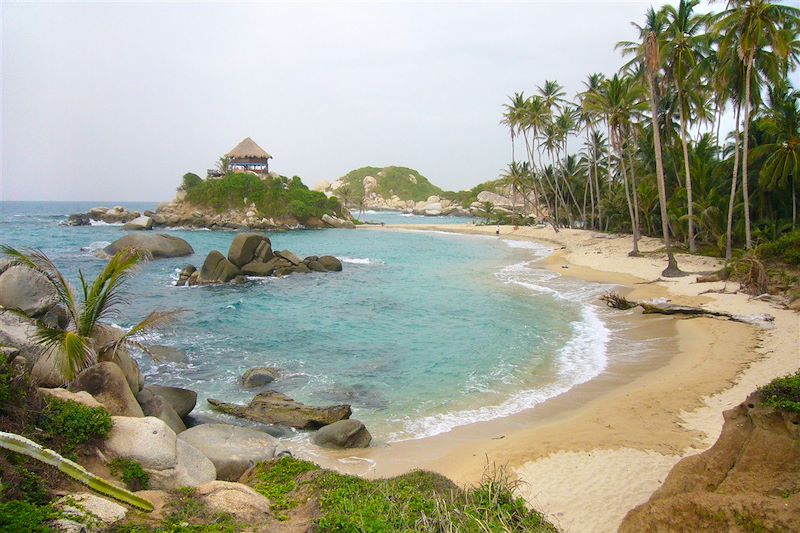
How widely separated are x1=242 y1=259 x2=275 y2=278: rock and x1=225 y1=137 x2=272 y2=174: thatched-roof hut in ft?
184

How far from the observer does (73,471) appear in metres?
5.25

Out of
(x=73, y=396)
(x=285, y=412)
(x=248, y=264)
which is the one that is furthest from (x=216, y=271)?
(x=73, y=396)

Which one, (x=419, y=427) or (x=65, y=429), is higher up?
(x=65, y=429)

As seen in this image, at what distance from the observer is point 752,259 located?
1980 cm

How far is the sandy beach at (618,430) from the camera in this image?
7.41 meters

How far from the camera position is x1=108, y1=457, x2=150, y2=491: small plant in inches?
238

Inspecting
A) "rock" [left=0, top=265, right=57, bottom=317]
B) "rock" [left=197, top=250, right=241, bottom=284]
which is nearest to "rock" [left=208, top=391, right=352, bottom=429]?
"rock" [left=0, top=265, right=57, bottom=317]

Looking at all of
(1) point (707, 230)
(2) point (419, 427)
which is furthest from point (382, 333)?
(1) point (707, 230)

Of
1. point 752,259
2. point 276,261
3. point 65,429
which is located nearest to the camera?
point 65,429

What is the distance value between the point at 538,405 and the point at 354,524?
25.3ft

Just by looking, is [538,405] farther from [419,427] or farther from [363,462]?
[363,462]

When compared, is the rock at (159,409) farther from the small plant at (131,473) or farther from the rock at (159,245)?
the rock at (159,245)

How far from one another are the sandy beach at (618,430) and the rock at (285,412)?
1.35 m

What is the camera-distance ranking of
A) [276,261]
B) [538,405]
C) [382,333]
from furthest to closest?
[276,261] → [382,333] → [538,405]
